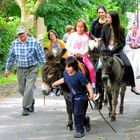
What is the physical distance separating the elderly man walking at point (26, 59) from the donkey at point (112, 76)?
1893 mm

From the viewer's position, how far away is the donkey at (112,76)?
468 inches

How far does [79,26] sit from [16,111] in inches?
135

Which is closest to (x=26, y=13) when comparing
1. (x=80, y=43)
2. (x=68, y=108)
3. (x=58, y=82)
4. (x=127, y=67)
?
(x=127, y=67)

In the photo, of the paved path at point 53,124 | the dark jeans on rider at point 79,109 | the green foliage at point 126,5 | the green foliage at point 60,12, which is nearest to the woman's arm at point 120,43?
the paved path at point 53,124

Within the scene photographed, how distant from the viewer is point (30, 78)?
13641 mm

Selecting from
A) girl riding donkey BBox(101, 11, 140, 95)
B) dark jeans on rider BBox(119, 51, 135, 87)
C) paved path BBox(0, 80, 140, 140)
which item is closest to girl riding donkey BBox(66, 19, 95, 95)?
girl riding donkey BBox(101, 11, 140, 95)

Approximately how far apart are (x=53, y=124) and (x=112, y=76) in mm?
1674

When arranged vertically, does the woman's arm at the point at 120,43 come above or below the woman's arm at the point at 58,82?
above

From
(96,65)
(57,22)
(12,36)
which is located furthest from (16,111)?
(57,22)

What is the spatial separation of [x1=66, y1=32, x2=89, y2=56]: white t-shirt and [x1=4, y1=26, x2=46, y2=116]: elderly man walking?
1.38 meters

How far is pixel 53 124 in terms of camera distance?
39.8 feet

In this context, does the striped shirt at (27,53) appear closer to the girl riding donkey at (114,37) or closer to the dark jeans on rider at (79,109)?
the girl riding donkey at (114,37)

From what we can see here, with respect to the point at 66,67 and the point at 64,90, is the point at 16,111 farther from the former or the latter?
the point at 66,67

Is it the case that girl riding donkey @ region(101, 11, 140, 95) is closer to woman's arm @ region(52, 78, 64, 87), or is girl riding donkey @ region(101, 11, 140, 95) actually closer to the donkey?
the donkey
